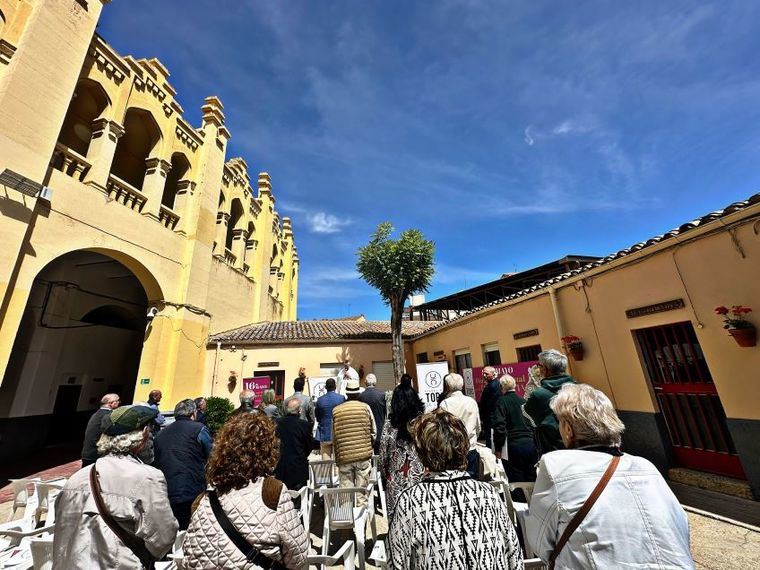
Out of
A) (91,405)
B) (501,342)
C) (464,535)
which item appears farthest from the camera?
(91,405)

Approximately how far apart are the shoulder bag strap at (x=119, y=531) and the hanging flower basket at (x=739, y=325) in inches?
268

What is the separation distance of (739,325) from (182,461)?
7.11m

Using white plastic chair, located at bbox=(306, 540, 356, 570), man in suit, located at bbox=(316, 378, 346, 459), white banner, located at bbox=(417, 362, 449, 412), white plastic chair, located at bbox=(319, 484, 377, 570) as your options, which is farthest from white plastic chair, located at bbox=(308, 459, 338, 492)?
white banner, located at bbox=(417, 362, 449, 412)

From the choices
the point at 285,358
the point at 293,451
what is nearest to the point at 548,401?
the point at 293,451

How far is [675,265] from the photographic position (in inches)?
204

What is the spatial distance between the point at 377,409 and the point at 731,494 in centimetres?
518

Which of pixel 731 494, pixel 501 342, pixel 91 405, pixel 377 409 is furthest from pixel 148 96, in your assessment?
pixel 731 494

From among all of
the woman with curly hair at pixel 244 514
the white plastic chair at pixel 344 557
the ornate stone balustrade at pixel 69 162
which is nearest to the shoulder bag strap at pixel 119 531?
the woman with curly hair at pixel 244 514

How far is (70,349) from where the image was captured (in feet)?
37.1

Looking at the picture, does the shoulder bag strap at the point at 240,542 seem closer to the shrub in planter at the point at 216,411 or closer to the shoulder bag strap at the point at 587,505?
the shoulder bag strap at the point at 587,505

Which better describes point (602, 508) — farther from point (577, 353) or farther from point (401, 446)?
point (577, 353)

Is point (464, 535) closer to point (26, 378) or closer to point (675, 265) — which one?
point (675, 265)

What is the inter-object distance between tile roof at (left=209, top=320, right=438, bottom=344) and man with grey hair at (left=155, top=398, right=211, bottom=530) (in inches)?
416

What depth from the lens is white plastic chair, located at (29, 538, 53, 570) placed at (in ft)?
8.15
